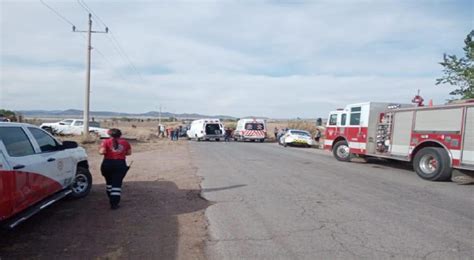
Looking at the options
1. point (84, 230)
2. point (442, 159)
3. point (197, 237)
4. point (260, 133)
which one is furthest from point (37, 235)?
point (260, 133)

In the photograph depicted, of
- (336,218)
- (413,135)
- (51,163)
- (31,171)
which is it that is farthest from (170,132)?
(31,171)

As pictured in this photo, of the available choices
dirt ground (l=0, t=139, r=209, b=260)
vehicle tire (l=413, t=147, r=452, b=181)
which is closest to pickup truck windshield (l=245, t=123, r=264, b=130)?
vehicle tire (l=413, t=147, r=452, b=181)

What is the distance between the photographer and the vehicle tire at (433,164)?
1173 centimetres

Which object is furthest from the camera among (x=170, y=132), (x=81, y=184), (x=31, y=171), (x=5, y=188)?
(x=170, y=132)

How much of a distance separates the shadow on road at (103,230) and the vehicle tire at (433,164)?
24.8 feet

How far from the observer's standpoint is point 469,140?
1121cm

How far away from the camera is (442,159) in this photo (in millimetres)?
11781

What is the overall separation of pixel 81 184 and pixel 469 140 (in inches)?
406

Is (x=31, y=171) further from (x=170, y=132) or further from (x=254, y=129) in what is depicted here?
(x=170, y=132)

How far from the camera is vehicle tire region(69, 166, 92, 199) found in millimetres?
8197

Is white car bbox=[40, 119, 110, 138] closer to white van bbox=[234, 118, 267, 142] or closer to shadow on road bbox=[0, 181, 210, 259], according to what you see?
white van bbox=[234, 118, 267, 142]

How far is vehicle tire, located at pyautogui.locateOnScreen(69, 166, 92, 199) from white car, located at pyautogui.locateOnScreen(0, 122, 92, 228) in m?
0.02

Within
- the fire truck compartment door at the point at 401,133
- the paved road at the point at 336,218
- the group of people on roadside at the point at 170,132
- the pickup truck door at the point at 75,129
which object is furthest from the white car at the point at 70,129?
the fire truck compartment door at the point at 401,133

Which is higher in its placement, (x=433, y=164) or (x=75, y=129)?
(x=433, y=164)
